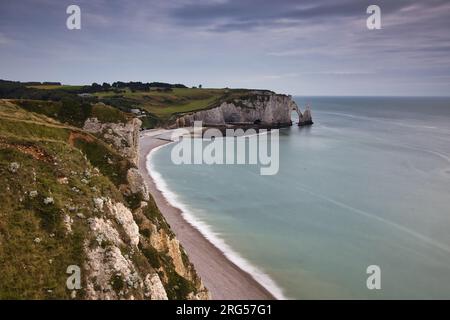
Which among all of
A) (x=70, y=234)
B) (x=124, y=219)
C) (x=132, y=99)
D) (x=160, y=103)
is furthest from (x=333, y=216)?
(x=160, y=103)

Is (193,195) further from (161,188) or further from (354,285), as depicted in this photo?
(354,285)

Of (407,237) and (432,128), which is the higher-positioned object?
(432,128)

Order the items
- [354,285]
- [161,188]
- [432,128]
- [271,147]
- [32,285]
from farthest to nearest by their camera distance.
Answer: [432,128]
[271,147]
[161,188]
[354,285]
[32,285]

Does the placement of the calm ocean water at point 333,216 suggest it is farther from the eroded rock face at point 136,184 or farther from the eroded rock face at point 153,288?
the eroded rock face at point 153,288

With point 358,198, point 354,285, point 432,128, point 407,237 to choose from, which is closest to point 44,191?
point 354,285

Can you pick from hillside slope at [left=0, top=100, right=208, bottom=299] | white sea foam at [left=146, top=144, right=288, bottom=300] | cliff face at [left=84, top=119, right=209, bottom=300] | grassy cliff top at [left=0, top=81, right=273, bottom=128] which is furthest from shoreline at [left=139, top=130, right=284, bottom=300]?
grassy cliff top at [left=0, top=81, right=273, bottom=128]
